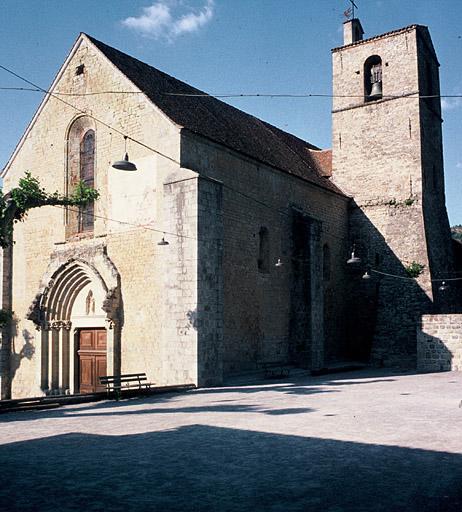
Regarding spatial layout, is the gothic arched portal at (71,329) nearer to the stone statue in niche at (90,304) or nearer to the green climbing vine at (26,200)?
the stone statue in niche at (90,304)

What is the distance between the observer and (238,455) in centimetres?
773

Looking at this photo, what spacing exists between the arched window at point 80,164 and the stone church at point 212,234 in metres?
0.06

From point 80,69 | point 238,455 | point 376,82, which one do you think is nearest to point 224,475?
point 238,455

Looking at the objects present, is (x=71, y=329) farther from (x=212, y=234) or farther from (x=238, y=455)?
(x=238, y=455)

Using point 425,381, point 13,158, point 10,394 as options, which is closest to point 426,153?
point 425,381

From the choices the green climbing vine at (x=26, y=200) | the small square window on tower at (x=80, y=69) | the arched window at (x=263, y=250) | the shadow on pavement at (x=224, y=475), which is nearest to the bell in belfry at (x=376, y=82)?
the arched window at (x=263, y=250)

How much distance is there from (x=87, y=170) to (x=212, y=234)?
5880 millimetres

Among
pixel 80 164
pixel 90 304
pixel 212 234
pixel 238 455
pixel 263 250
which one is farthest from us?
pixel 263 250

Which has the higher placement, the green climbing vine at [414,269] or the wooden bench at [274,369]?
the green climbing vine at [414,269]

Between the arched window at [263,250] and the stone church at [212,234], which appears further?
the arched window at [263,250]

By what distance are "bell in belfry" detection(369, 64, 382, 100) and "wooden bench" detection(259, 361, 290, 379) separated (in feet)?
45.9

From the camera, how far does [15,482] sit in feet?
21.1

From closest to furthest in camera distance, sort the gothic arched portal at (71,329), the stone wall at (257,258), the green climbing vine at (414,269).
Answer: the stone wall at (257,258) → the gothic arched portal at (71,329) → the green climbing vine at (414,269)

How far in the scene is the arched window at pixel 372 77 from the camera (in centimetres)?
2708
